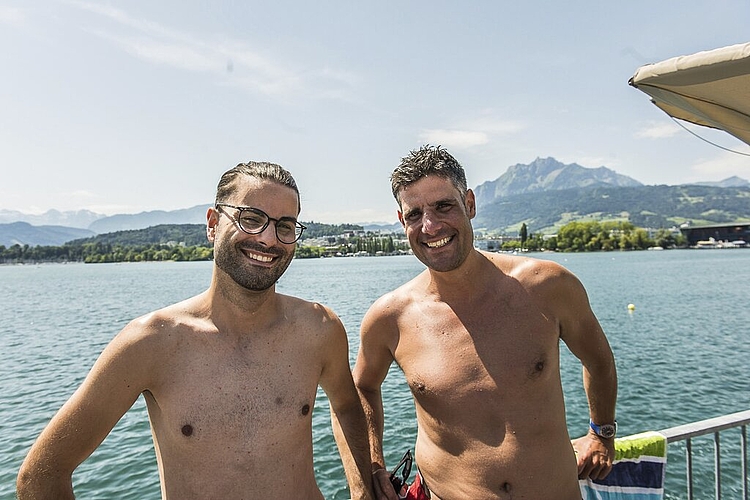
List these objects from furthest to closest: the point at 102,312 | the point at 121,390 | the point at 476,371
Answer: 1. the point at 102,312
2. the point at 476,371
3. the point at 121,390

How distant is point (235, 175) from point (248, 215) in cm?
24

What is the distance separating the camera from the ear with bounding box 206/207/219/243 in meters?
2.48

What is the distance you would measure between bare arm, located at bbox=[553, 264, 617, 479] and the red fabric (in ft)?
3.26

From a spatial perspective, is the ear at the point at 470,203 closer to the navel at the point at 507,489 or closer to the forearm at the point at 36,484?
the navel at the point at 507,489

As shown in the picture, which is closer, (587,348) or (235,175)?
(235,175)

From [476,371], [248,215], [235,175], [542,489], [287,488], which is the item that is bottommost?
[542,489]

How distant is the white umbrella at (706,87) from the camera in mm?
2102

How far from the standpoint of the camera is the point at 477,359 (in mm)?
2736

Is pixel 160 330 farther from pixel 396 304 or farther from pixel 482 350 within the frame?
pixel 482 350

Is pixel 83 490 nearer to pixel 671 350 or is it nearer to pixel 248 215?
pixel 248 215

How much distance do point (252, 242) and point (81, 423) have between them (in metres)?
1.05

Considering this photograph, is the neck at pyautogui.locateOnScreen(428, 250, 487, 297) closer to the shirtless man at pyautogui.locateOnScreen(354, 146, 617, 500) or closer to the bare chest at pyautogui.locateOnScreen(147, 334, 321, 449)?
the shirtless man at pyautogui.locateOnScreen(354, 146, 617, 500)

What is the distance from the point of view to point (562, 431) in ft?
8.93

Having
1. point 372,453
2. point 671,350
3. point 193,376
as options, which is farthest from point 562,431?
point 671,350
